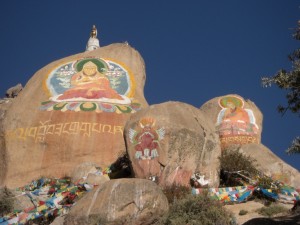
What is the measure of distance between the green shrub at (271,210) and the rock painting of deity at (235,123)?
1186 centimetres

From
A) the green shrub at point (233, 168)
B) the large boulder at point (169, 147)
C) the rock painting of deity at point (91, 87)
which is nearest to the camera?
the large boulder at point (169, 147)

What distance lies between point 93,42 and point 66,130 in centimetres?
1115

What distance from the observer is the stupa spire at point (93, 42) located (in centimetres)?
3434

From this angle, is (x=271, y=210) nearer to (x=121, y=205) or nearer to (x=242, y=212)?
(x=242, y=212)

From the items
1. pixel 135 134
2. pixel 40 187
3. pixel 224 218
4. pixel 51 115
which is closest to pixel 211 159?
pixel 135 134

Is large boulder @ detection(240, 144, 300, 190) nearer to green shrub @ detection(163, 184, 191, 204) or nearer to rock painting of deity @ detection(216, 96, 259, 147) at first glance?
rock painting of deity @ detection(216, 96, 259, 147)

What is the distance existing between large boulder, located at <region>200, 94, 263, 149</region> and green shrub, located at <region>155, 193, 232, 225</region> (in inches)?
529

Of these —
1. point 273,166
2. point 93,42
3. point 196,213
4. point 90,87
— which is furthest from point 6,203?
point 93,42

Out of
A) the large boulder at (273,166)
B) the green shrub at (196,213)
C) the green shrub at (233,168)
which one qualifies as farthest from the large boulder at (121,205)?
the large boulder at (273,166)

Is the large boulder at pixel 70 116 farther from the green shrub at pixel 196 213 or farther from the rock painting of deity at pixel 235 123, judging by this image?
the green shrub at pixel 196 213

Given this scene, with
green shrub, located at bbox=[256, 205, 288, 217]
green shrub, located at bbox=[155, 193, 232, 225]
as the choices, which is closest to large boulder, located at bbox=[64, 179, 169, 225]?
green shrub, located at bbox=[155, 193, 232, 225]

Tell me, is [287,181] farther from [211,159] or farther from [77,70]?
[77,70]

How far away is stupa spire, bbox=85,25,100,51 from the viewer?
3434cm

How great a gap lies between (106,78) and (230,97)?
7.39 meters
